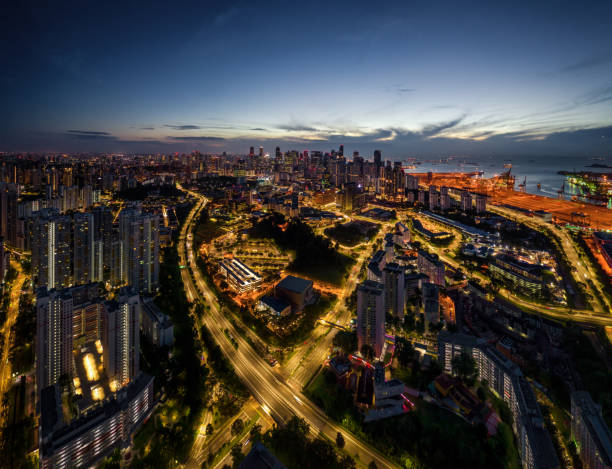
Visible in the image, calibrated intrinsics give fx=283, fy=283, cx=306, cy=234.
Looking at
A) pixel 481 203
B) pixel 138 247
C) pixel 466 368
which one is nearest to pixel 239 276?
pixel 138 247

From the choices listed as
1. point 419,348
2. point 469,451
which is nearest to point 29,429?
point 469,451

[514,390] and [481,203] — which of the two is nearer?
[514,390]

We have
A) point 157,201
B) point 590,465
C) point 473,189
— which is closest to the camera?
point 590,465

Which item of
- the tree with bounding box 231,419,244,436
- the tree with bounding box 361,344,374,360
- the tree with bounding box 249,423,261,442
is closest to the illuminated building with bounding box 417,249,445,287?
the tree with bounding box 361,344,374,360

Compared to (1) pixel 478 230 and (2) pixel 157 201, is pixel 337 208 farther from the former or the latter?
(2) pixel 157 201

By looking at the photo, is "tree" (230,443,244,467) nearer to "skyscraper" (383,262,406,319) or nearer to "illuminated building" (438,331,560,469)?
"illuminated building" (438,331,560,469)

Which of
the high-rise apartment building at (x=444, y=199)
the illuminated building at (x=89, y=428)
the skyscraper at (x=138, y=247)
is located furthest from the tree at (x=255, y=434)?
the high-rise apartment building at (x=444, y=199)

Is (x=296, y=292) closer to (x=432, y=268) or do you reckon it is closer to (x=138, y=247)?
(x=432, y=268)
